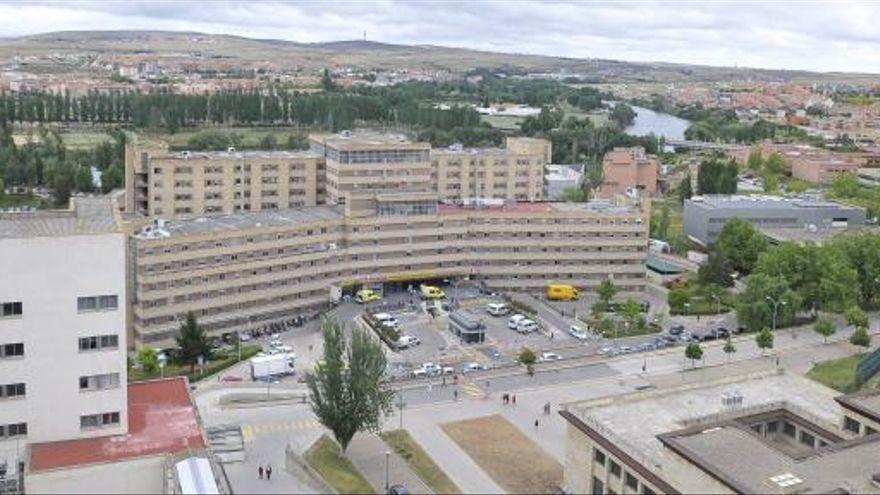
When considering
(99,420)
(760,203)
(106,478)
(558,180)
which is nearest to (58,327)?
(99,420)

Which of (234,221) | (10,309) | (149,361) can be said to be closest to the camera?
(10,309)

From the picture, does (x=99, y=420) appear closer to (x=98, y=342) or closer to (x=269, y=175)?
(x=98, y=342)

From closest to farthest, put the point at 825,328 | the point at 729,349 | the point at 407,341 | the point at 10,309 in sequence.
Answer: the point at 10,309 → the point at 729,349 → the point at 407,341 → the point at 825,328

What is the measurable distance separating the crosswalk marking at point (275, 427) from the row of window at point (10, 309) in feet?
33.5

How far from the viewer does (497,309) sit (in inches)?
1982

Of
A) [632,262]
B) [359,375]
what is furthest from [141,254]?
[632,262]

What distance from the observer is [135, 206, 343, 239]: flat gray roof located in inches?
1827

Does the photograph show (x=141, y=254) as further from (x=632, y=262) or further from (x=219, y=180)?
(x=632, y=262)

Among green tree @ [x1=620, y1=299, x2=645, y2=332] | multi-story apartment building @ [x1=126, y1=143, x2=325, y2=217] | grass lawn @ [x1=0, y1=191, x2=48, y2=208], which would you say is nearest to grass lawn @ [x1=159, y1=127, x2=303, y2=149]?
grass lawn @ [x1=0, y1=191, x2=48, y2=208]

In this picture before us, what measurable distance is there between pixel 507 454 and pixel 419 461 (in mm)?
3042

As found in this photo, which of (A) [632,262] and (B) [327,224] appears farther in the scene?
(A) [632,262]

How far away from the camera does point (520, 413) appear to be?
120ft

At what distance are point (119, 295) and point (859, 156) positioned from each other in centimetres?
10131

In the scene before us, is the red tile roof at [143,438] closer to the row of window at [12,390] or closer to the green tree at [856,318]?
the row of window at [12,390]
